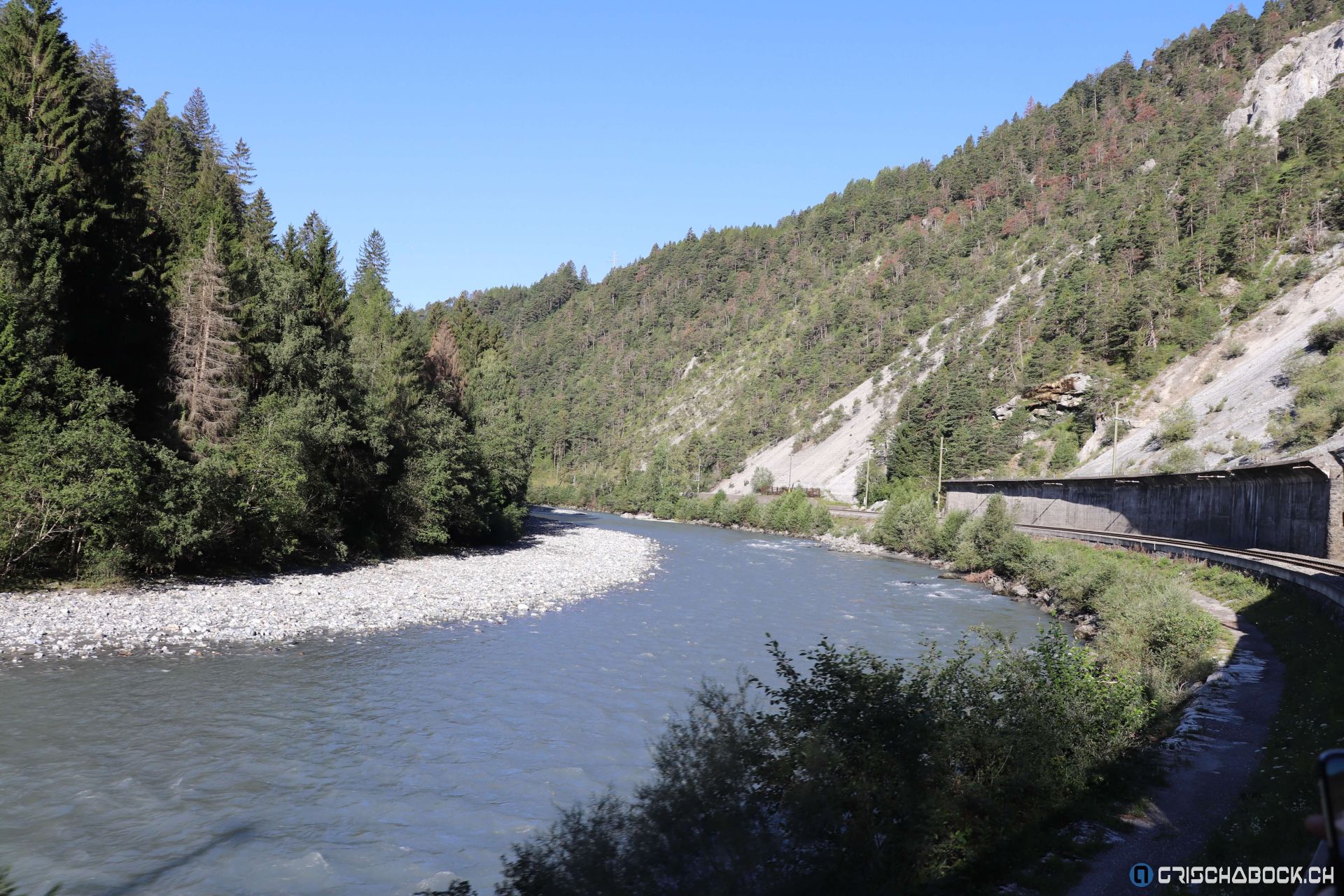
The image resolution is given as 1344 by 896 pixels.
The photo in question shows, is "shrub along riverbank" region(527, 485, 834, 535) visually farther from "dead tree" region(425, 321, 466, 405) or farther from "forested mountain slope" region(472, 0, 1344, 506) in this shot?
"dead tree" region(425, 321, 466, 405)

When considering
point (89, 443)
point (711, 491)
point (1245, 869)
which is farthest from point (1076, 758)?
point (711, 491)

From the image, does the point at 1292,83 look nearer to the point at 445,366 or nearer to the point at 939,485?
the point at 939,485

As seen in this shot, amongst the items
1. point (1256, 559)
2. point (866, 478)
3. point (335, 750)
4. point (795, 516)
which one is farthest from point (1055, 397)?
point (335, 750)

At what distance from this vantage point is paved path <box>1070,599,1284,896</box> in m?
7.50

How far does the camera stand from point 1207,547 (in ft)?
108

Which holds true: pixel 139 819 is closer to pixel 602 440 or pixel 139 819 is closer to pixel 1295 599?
pixel 1295 599

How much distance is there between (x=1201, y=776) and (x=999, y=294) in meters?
117

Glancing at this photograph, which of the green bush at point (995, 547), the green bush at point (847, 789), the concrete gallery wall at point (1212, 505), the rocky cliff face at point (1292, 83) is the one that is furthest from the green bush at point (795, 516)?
the rocky cliff face at point (1292, 83)

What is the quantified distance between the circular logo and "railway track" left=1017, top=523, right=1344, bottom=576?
701 inches

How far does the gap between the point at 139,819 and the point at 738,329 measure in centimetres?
16285

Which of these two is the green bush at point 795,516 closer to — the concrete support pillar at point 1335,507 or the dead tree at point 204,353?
Result: the concrete support pillar at point 1335,507

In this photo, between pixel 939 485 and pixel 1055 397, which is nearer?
pixel 939 485

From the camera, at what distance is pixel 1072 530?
4916 centimetres

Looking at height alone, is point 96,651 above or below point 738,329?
below
